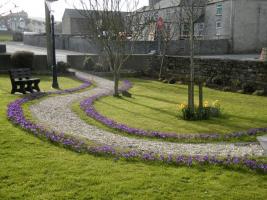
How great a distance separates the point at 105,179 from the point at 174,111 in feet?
23.5

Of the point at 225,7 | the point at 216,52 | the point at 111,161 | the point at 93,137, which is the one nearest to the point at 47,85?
the point at 93,137

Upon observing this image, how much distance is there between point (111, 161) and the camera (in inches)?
281

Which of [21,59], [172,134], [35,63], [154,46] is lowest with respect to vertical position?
[172,134]

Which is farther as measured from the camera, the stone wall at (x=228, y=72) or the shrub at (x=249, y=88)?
the shrub at (x=249, y=88)

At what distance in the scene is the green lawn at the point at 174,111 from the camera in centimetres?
1057

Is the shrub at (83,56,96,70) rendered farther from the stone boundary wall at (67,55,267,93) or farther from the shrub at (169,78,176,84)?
the shrub at (169,78,176,84)

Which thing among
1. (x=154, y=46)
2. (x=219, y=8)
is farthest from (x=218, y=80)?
(x=219, y=8)

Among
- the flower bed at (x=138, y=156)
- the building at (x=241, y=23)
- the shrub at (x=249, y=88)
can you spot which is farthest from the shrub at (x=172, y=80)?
the building at (x=241, y=23)

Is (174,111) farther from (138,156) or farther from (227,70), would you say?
(227,70)

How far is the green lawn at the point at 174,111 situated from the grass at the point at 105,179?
3425mm

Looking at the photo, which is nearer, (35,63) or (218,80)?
(218,80)

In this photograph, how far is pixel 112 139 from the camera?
896 cm

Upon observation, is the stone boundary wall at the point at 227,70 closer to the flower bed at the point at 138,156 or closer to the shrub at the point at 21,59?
the shrub at the point at 21,59

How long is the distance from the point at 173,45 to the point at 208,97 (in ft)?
70.2
